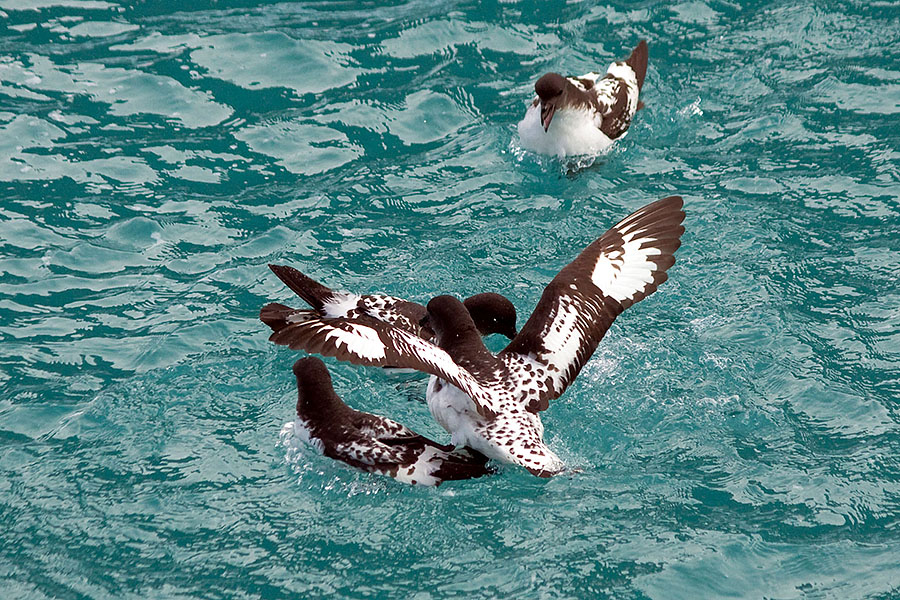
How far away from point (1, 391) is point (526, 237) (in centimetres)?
362

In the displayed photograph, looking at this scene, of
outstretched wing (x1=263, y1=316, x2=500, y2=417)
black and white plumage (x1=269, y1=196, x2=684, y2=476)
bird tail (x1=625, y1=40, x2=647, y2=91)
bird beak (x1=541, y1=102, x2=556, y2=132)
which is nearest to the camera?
outstretched wing (x1=263, y1=316, x2=500, y2=417)

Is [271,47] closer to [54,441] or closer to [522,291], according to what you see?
[522,291]

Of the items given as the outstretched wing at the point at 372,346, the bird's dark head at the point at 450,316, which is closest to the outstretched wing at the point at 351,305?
the bird's dark head at the point at 450,316

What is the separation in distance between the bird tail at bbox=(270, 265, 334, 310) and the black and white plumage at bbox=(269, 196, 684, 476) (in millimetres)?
683

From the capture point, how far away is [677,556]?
5215mm

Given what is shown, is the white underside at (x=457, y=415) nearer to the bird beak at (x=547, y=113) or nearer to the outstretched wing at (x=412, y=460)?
the outstretched wing at (x=412, y=460)

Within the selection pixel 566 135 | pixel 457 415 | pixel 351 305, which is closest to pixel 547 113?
pixel 566 135

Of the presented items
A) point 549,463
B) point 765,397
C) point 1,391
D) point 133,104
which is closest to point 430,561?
point 549,463

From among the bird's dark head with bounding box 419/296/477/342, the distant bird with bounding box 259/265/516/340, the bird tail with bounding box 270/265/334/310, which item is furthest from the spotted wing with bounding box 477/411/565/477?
the bird tail with bounding box 270/265/334/310

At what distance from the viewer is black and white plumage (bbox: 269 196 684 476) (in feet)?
18.5

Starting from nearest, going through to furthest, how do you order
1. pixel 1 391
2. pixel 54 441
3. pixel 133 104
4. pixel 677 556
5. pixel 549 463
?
pixel 677 556 < pixel 549 463 < pixel 54 441 < pixel 1 391 < pixel 133 104

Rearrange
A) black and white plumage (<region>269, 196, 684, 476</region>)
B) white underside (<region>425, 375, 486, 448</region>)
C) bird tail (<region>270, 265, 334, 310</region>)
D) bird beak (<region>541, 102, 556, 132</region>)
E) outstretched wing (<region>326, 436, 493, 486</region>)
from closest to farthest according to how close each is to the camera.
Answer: black and white plumage (<region>269, 196, 684, 476</region>) → outstretched wing (<region>326, 436, 493, 486</region>) → white underside (<region>425, 375, 486, 448</region>) → bird tail (<region>270, 265, 334, 310</region>) → bird beak (<region>541, 102, 556, 132</region>)

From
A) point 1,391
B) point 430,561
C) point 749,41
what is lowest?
point 1,391

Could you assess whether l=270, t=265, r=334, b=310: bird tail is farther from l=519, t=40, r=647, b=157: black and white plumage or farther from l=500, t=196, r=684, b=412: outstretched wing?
l=519, t=40, r=647, b=157: black and white plumage
